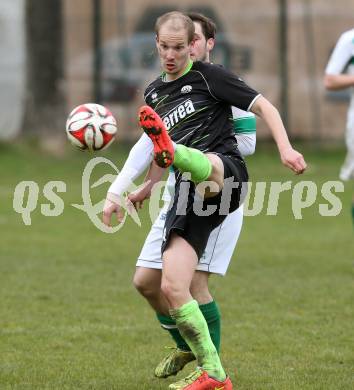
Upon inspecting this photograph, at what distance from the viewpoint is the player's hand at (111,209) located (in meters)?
4.68

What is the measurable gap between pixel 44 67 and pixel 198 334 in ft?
41.8

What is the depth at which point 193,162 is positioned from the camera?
4.29m

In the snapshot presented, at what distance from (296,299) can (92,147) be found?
7.93 ft

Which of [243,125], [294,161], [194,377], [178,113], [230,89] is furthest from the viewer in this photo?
[243,125]

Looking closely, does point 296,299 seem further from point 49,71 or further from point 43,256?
point 49,71

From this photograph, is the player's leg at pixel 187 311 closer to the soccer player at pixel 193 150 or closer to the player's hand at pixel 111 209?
the soccer player at pixel 193 150

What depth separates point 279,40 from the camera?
1703cm

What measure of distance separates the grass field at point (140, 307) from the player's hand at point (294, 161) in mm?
1051

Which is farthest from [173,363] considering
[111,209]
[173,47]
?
[173,47]

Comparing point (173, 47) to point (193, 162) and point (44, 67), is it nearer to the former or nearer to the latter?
point (193, 162)

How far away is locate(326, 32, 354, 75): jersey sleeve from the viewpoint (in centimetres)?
789

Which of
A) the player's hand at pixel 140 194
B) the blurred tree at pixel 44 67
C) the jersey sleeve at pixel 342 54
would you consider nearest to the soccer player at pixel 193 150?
the player's hand at pixel 140 194

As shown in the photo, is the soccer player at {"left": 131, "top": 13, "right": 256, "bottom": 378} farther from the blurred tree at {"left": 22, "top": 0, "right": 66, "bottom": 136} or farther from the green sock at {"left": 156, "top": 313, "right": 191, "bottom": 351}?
the blurred tree at {"left": 22, "top": 0, "right": 66, "bottom": 136}

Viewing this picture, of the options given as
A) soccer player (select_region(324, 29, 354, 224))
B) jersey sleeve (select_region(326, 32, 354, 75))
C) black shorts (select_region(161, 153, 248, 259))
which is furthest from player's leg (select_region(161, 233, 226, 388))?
jersey sleeve (select_region(326, 32, 354, 75))
